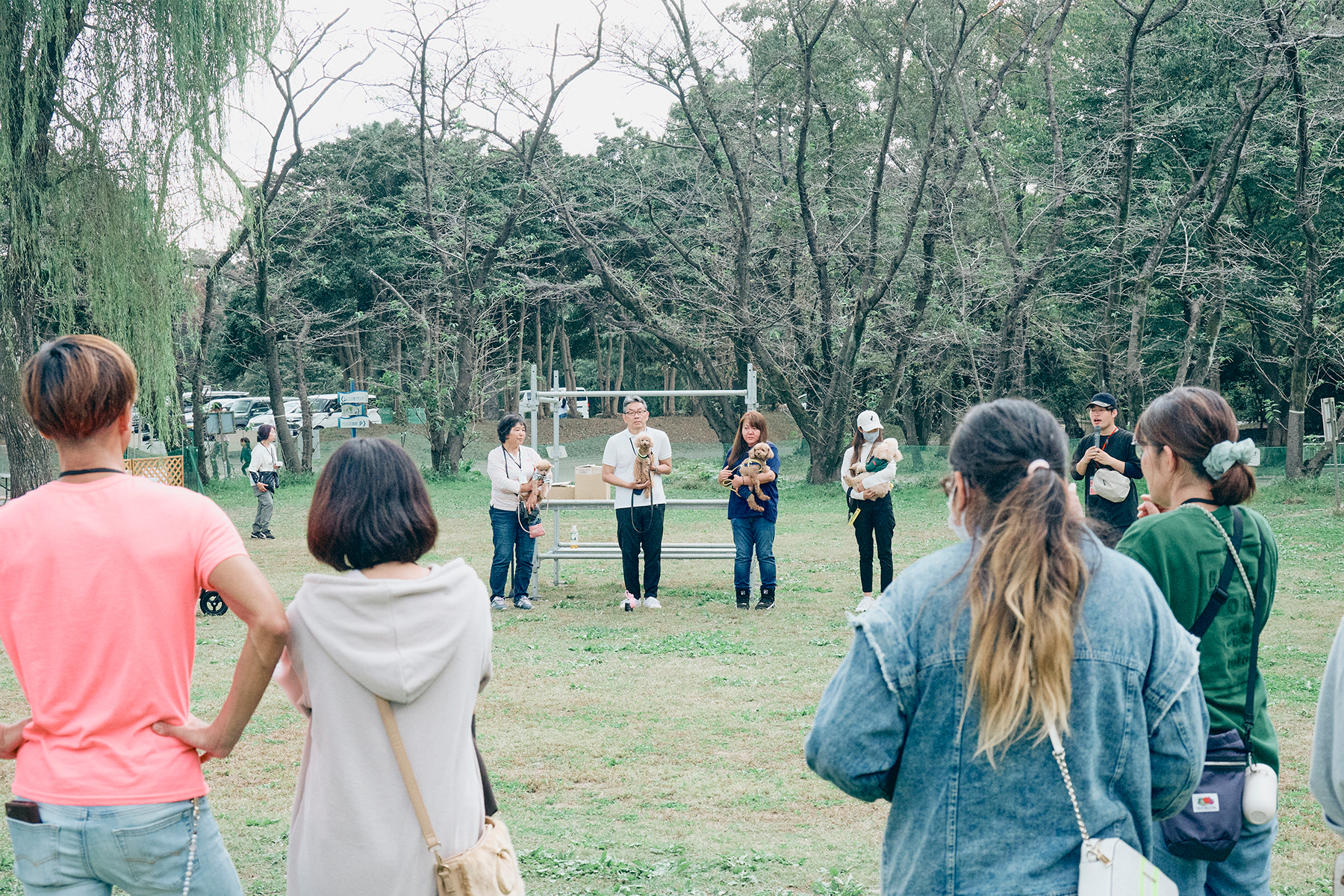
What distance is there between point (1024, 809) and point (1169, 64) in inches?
1012

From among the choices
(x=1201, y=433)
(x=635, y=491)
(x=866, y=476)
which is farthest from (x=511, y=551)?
(x=1201, y=433)

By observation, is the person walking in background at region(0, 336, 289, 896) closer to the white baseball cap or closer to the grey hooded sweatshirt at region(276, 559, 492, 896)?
the grey hooded sweatshirt at region(276, 559, 492, 896)

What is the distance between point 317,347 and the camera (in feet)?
113

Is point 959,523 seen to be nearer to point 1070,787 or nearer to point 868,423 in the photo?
point 1070,787

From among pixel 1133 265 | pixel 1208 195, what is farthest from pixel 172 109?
pixel 1208 195

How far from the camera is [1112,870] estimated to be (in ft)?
5.54

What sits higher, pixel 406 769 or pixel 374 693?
pixel 374 693

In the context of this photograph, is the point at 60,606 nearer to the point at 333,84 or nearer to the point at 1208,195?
the point at 333,84

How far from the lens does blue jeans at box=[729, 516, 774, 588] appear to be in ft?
31.6

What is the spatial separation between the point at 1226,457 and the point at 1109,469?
5.65 m

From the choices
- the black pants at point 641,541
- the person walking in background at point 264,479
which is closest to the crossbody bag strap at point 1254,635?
the black pants at point 641,541

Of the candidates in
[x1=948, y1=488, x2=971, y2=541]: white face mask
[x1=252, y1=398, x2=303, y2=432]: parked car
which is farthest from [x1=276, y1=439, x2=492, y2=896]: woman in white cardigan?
[x1=252, y1=398, x2=303, y2=432]: parked car

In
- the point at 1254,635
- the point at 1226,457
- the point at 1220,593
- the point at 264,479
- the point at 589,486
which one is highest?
the point at 1226,457

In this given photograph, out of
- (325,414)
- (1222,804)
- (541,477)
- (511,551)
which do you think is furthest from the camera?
(325,414)
